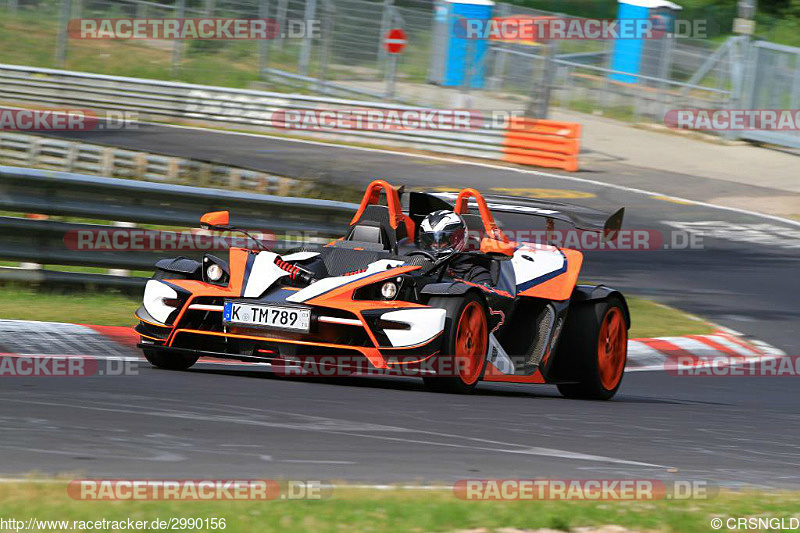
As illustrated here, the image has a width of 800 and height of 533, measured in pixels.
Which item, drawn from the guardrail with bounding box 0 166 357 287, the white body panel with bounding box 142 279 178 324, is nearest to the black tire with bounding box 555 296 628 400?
the white body panel with bounding box 142 279 178 324

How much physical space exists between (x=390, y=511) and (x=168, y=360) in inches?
162

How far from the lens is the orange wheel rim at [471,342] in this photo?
312 inches

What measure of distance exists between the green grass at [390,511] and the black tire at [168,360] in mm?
3750

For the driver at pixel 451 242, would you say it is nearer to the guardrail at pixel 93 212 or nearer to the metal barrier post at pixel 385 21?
the guardrail at pixel 93 212

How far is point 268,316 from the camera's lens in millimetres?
7734

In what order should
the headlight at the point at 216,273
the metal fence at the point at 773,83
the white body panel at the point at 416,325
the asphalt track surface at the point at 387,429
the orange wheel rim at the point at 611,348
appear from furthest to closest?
the metal fence at the point at 773,83 < the orange wheel rim at the point at 611,348 < the headlight at the point at 216,273 < the white body panel at the point at 416,325 < the asphalt track surface at the point at 387,429

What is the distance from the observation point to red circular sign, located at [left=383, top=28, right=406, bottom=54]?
29.7 m

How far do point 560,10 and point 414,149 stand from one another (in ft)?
72.2

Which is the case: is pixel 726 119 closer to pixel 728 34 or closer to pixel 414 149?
pixel 414 149

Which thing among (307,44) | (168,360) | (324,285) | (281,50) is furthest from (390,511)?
(281,50)

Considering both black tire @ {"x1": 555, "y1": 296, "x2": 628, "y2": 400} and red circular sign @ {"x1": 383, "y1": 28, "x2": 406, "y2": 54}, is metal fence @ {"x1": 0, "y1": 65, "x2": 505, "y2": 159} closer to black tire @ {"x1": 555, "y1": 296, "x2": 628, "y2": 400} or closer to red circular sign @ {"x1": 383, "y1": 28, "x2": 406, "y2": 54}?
red circular sign @ {"x1": 383, "y1": 28, "x2": 406, "y2": 54}

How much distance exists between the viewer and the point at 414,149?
27906mm

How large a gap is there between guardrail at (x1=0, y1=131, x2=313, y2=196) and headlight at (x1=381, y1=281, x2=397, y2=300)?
30.7ft

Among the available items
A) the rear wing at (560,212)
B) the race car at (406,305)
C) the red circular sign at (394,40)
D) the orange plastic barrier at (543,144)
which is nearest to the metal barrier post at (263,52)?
the red circular sign at (394,40)
